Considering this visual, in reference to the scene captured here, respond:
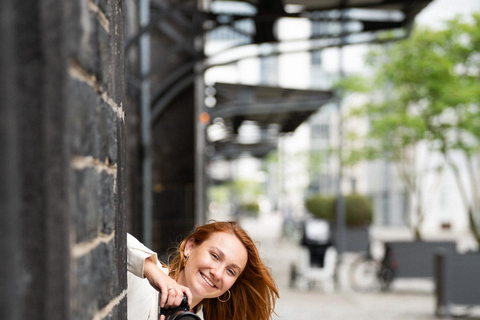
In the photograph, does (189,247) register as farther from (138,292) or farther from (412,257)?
(412,257)

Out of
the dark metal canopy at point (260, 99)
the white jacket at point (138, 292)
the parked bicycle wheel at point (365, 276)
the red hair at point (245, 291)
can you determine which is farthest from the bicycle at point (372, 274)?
the white jacket at point (138, 292)

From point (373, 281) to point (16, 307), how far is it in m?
14.9

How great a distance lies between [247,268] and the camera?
2258 millimetres

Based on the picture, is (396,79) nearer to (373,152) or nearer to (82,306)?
(373,152)

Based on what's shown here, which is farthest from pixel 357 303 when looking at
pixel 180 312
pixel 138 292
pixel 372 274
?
pixel 180 312

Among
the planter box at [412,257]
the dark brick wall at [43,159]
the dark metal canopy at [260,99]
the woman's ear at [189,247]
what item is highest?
the dark metal canopy at [260,99]

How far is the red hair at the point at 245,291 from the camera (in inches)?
88.1

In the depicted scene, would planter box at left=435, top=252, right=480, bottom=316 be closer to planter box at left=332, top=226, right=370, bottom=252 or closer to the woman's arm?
planter box at left=332, top=226, right=370, bottom=252

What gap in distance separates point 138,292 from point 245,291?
0.48 m

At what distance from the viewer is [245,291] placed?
7.44ft

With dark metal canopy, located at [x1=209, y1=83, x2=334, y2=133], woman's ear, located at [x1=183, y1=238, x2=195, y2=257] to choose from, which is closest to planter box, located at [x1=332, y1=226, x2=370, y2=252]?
dark metal canopy, located at [x1=209, y1=83, x2=334, y2=133]

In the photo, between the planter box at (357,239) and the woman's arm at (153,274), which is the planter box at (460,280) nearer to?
the planter box at (357,239)

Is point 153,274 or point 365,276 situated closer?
point 153,274

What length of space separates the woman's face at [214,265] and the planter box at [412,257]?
1319 cm
